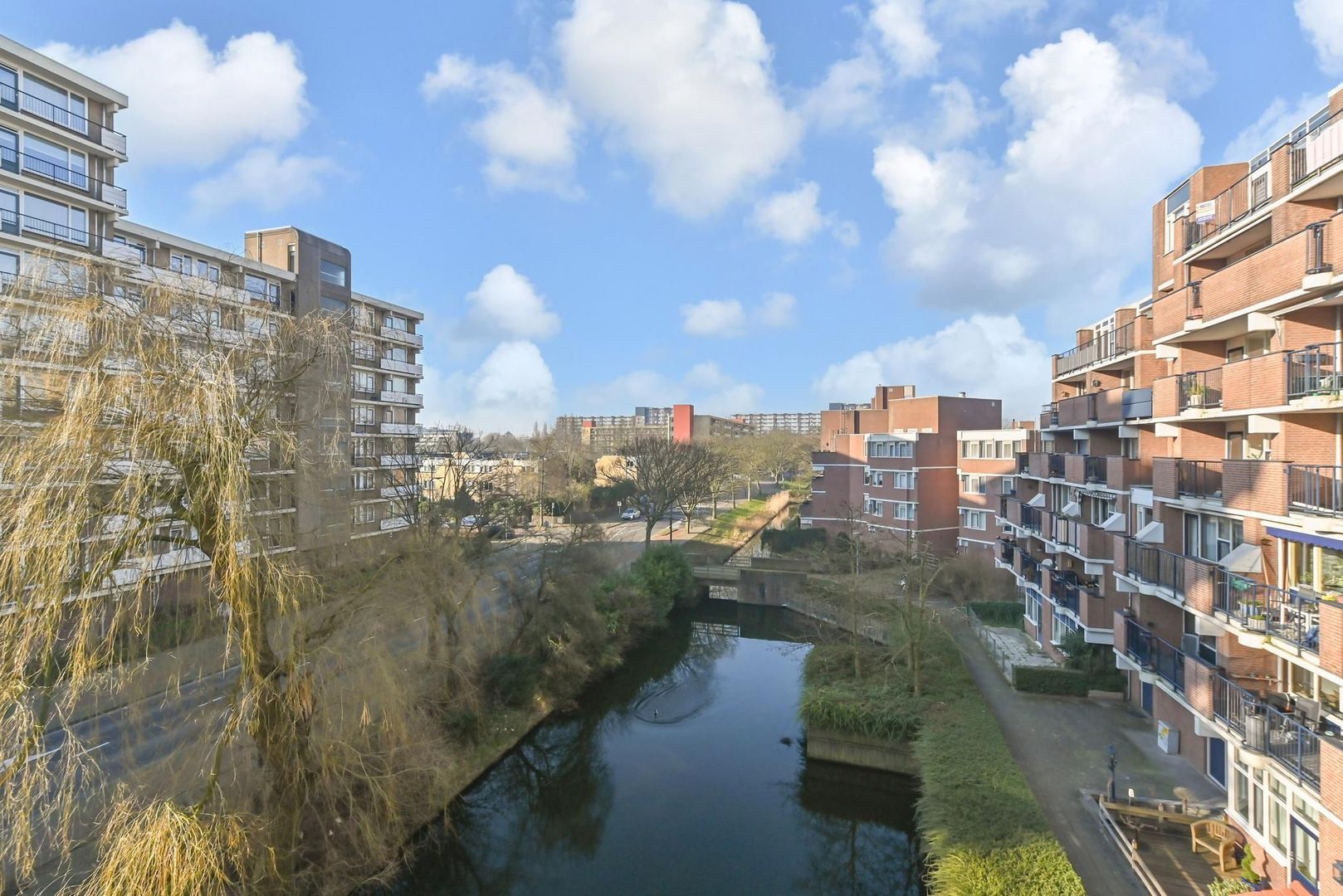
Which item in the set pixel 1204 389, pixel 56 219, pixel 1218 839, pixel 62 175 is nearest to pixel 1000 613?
pixel 1218 839

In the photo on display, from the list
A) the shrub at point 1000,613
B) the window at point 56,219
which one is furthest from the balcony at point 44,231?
the shrub at point 1000,613

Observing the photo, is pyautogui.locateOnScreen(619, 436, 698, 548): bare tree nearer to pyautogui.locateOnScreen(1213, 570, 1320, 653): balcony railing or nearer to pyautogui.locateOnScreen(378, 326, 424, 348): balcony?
pyautogui.locateOnScreen(378, 326, 424, 348): balcony

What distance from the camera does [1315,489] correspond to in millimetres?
9211

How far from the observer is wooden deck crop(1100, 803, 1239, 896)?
1016 centimetres

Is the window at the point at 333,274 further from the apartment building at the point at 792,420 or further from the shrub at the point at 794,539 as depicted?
the apartment building at the point at 792,420

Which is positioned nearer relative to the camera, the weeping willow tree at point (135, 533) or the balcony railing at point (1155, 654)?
the weeping willow tree at point (135, 533)

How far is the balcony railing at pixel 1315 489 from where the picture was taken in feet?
29.1

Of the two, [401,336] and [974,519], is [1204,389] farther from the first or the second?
[401,336]

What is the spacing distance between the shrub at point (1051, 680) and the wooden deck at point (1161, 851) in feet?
21.0

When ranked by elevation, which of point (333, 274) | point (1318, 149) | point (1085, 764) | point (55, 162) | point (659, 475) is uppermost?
point (333, 274)

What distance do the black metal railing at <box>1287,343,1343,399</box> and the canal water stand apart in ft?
33.9

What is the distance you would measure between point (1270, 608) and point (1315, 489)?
1.73m

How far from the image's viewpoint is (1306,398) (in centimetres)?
904

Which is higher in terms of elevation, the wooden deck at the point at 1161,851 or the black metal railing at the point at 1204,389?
the black metal railing at the point at 1204,389
